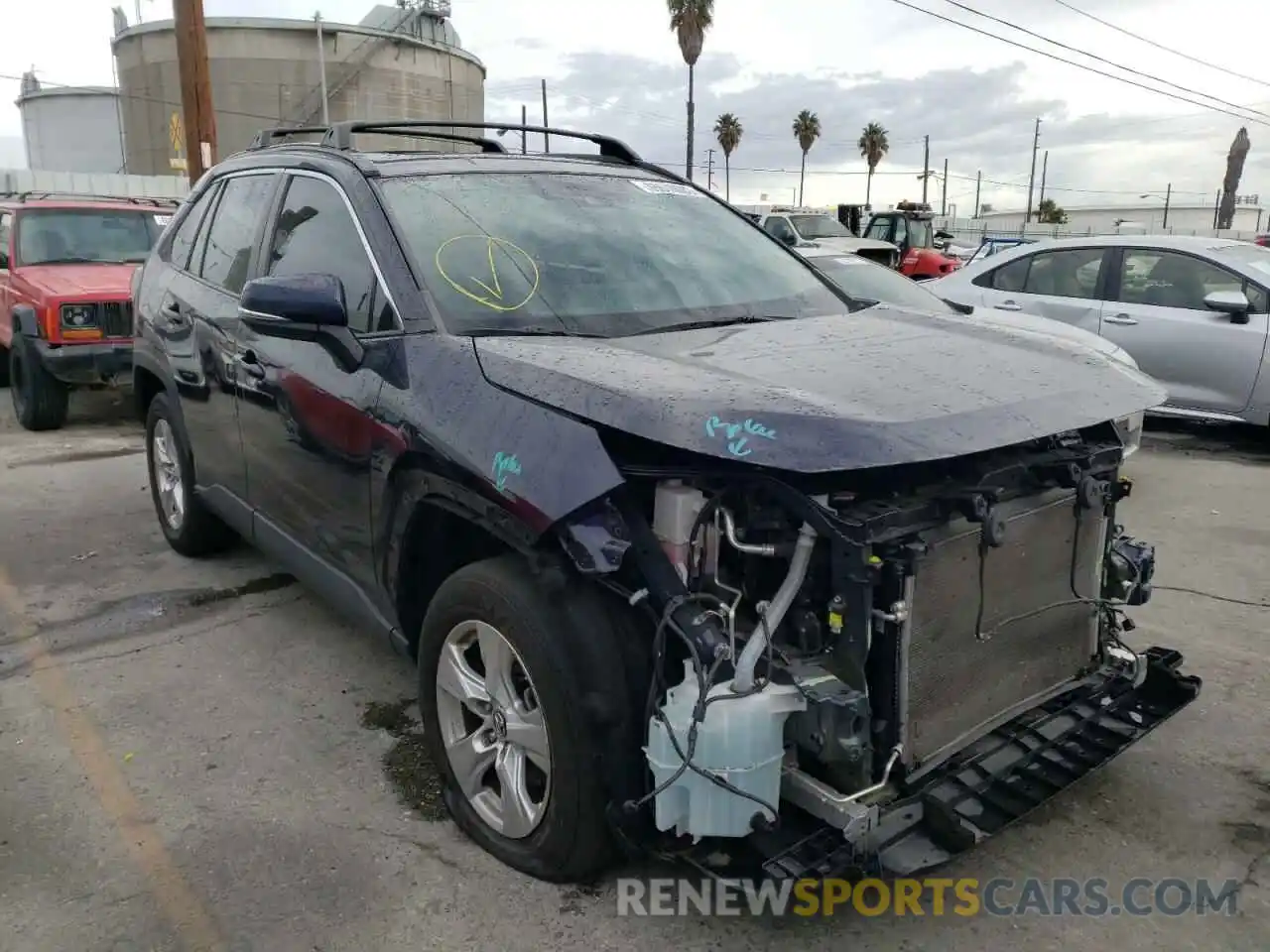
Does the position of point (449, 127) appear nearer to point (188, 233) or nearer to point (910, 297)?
point (188, 233)

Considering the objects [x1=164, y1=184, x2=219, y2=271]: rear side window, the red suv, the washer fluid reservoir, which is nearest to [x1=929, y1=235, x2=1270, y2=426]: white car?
[x1=164, y1=184, x2=219, y2=271]: rear side window

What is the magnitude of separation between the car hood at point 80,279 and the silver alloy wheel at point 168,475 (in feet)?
11.3

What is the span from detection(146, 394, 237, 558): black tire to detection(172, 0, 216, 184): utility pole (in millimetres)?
7717

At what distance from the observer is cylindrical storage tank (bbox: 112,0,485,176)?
1699 inches

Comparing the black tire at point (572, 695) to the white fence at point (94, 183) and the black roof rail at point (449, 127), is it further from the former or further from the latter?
the white fence at point (94, 183)

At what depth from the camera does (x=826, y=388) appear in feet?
8.25

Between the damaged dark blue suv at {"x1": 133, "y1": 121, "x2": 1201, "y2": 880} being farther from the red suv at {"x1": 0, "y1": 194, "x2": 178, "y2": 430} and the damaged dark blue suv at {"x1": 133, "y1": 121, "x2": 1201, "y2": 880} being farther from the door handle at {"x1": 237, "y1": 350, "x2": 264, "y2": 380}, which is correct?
the red suv at {"x1": 0, "y1": 194, "x2": 178, "y2": 430}

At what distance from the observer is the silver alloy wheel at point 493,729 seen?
2680 millimetres

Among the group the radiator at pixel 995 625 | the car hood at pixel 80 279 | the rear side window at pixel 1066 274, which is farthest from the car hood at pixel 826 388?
the car hood at pixel 80 279

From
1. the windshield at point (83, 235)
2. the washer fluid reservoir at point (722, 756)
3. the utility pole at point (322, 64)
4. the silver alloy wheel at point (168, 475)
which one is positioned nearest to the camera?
the washer fluid reservoir at point (722, 756)

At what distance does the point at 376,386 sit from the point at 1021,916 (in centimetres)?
229

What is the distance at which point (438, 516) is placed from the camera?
2984 millimetres

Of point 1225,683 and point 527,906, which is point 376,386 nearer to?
point 527,906

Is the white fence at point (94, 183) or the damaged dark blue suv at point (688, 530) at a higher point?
the white fence at point (94, 183)
